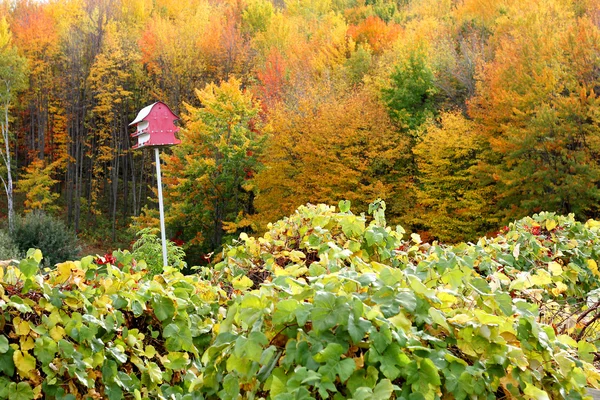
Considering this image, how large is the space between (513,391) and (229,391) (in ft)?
2.34

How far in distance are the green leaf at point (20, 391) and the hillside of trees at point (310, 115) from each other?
1783cm

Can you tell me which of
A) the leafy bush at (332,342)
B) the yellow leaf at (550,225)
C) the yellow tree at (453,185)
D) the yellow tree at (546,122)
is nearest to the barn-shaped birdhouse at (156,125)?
the yellow leaf at (550,225)

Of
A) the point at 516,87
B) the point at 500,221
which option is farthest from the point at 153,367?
the point at 516,87

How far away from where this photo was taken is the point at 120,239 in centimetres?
3241

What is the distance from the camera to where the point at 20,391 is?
99.7 inches

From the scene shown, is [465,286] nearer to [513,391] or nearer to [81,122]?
[513,391]

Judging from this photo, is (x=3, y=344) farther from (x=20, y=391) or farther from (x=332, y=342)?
(x=332, y=342)

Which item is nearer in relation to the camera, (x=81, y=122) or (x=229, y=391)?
(x=229, y=391)

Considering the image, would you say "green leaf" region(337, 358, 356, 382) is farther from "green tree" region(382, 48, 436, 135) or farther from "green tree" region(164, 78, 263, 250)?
"green tree" region(382, 48, 436, 135)

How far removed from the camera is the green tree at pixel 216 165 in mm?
24844

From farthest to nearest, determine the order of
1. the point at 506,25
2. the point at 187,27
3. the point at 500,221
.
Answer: the point at 187,27 < the point at 506,25 < the point at 500,221

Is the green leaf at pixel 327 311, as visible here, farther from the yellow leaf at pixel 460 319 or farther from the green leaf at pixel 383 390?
the yellow leaf at pixel 460 319

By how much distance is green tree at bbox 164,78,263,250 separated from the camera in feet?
81.5

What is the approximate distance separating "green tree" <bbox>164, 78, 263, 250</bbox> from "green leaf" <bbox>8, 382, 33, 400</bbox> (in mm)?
21575
